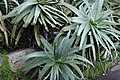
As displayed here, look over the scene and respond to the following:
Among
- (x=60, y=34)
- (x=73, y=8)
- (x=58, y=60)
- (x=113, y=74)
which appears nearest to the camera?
(x=58, y=60)

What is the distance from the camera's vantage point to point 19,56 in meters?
4.02

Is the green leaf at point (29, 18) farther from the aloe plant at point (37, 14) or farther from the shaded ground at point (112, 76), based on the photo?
the shaded ground at point (112, 76)

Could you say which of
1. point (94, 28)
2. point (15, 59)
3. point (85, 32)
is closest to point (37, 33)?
point (15, 59)

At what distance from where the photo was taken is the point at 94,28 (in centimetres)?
401

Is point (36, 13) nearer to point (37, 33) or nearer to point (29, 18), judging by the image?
point (29, 18)

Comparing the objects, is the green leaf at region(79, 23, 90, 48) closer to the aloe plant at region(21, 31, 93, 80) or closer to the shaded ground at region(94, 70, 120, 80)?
the aloe plant at region(21, 31, 93, 80)

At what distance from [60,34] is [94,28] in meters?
0.47

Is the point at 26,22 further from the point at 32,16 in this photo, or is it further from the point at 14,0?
the point at 14,0

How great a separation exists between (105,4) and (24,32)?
1.47 metres

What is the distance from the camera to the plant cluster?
3.73 meters

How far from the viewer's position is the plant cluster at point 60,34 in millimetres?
3729

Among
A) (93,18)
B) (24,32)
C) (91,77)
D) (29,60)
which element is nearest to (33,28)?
(24,32)

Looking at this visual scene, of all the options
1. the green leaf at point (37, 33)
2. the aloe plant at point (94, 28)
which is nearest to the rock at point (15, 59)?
the green leaf at point (37, 33)

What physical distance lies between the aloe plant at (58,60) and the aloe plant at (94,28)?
6.9 inches
